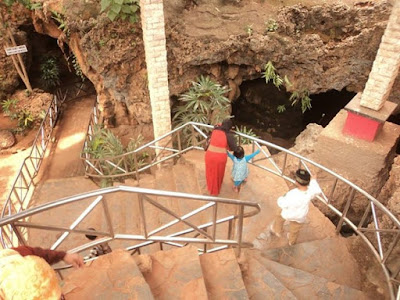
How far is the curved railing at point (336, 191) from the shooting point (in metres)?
3.86

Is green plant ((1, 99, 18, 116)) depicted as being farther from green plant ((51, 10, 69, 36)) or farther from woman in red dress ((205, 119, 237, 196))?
woman in red dress ((205, 119, 237, 196))

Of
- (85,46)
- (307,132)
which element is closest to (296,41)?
(307,132)

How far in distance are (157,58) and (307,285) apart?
4.31 meters

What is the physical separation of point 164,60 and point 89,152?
3.24 meters

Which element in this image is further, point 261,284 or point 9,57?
point 9,57

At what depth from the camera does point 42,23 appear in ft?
32.9

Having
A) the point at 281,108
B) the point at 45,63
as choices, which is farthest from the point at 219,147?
the point at 45,63

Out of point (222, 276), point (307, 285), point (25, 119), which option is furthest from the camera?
point (25, 119)

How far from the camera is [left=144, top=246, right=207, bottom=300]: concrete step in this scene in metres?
3.15

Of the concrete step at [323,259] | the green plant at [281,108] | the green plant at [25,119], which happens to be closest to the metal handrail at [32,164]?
the green plant at [25,119]

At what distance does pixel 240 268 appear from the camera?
379 cm

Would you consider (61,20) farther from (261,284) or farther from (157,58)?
(261,284)

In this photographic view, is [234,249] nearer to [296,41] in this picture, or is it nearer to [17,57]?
[296,41]

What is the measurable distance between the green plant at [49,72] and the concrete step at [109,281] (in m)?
11.5
